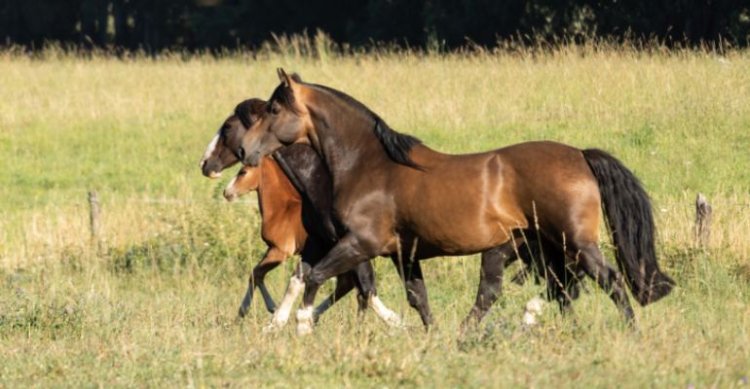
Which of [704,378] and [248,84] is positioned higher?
[704,378]

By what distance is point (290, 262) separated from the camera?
14.4 meters

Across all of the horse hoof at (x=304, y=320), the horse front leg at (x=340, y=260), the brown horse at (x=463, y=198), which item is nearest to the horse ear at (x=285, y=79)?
the brown horse at (x=463, y=198)

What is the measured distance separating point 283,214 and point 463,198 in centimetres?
243

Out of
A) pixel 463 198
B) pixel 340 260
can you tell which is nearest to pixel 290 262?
pixel 340 260

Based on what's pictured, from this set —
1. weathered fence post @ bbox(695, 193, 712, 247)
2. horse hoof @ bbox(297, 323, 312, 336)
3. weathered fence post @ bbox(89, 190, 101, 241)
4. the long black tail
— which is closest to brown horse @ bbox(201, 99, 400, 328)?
horse hoof @ bbox(297, 323, 312, 336)

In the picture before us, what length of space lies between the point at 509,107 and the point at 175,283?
30.1ft

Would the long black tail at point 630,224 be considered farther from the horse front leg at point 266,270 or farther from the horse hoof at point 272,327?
the horse front leg at point 266,270

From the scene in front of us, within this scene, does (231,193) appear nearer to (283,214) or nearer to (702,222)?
(283,214)

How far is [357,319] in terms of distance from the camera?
9.88 metres

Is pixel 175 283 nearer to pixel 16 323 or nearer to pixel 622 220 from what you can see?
pixel 16 323

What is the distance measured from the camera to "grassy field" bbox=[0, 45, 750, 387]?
26.3 ft

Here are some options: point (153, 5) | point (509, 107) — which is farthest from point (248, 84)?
point (153, 5)

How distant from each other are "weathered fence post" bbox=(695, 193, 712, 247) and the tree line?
34.1 ft

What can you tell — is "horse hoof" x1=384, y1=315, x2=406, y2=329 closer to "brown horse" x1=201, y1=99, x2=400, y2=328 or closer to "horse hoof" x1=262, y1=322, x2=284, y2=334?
"brown horse" x1=201, y1=99, x2=400, y2=328
